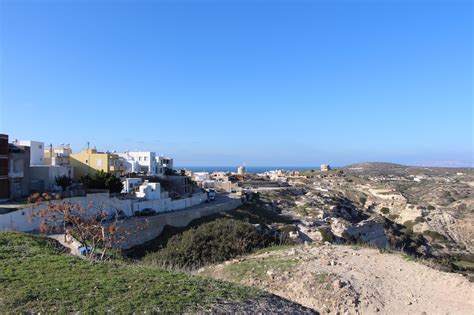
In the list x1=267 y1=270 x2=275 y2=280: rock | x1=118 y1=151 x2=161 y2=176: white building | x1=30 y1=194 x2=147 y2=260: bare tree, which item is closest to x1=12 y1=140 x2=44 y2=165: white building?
x1=30 y1=194 x2=147 y2=260: bare tree

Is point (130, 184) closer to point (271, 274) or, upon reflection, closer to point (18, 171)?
point (18, 171)

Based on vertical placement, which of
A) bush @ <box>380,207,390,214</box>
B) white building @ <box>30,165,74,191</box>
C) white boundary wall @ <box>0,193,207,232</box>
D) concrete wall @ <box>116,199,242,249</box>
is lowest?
bush @ <box>380,207,390,214</box>

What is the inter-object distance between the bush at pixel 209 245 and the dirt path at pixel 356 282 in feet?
6.67

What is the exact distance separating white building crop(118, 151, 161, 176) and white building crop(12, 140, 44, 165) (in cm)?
2346

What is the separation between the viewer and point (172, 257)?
1978 centimetres

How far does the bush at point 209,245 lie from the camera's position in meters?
19.6

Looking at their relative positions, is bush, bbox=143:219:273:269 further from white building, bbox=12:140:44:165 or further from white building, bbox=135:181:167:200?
white building, bbox=12:140:44:165

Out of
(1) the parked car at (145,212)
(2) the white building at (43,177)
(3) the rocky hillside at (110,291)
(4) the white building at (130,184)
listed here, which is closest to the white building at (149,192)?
(1) the parked car at (145,212)

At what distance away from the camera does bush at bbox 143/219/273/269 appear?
19.6 meters

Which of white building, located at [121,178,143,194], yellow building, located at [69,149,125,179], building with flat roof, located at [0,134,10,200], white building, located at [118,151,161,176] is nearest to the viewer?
building with flat roof, located at [0,134,10,200]

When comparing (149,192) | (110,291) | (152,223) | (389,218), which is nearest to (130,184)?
(149,192)

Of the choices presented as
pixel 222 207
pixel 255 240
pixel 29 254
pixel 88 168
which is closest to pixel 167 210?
pixel 222 207

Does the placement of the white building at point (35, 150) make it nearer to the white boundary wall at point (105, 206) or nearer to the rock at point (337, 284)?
the white boundary wall at point (105, 206)

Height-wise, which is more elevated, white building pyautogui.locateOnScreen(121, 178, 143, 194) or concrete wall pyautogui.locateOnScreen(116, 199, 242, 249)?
white building pyautogui.locateOnScreen(121, 178, 143, 194)
